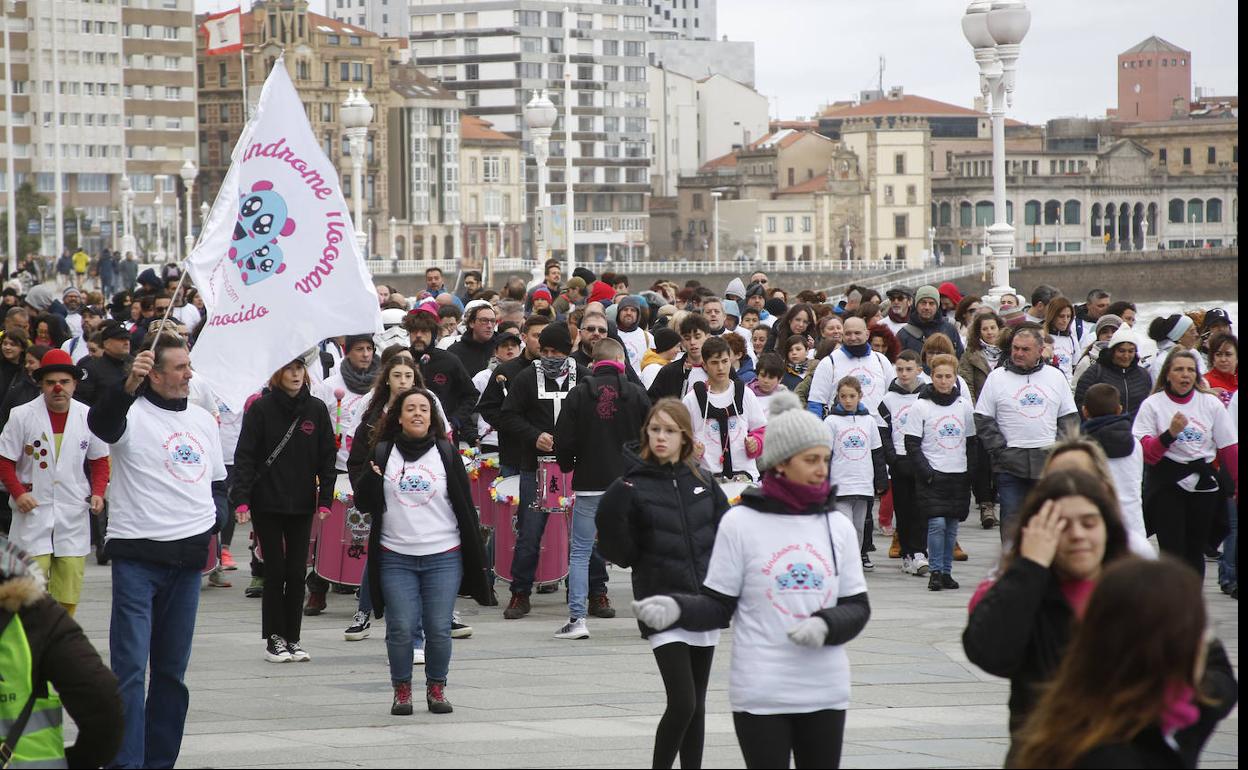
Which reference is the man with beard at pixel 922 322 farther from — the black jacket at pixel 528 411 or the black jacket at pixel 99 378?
the black jacket at pixel 99 378

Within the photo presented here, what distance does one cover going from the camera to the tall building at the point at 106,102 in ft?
360

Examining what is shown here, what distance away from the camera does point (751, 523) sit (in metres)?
5.48

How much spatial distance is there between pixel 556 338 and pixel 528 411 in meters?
0.44

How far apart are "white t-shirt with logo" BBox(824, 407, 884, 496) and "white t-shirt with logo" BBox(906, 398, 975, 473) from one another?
29 centimetres

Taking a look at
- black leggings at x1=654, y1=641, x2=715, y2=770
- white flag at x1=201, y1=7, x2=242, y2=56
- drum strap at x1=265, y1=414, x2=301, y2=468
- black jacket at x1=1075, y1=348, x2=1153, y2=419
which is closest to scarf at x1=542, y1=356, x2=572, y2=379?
drum strap at x1=265, y1=414, x2=301, y2=468

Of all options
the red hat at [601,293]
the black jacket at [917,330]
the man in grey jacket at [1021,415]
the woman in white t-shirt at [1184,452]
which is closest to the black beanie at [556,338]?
the man in grey jacket at [1021,415]

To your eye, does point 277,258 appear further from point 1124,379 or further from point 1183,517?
point 1124,379

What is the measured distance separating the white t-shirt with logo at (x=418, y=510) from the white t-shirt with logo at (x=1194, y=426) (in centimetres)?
426

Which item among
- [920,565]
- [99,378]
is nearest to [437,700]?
[99,378]

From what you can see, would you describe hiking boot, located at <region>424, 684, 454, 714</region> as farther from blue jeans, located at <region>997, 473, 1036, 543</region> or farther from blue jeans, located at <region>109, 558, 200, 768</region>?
blue jeans, located at <region>997, 473, 1036, 543</region>

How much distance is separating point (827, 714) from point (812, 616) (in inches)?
10.9

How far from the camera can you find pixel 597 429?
32.5ft

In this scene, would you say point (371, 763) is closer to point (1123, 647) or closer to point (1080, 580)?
point (1080, 580)

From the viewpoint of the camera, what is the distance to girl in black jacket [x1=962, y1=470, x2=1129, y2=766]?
421 cm
